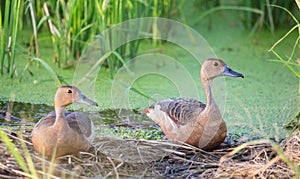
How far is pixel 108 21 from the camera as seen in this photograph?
494 cm

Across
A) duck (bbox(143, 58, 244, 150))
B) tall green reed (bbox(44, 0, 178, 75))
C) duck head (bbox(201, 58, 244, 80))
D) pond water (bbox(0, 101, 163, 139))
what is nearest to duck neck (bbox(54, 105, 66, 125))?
pond water (bbox(0, 101, 163, 139))

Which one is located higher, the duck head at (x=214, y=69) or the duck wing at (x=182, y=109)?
the duck head at (x=214, y=69)

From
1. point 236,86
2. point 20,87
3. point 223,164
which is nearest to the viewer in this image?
point 223,164

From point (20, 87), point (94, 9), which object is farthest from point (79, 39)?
point (20, 87)

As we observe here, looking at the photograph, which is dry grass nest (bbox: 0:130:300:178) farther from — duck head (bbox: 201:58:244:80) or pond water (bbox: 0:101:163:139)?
duck head (bbox: 201:58:244:80)

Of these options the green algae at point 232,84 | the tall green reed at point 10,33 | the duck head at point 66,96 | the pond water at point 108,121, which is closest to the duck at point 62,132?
the duck head at point 66,96

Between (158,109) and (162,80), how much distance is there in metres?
1.21

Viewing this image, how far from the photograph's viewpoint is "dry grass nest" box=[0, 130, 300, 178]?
3230mm

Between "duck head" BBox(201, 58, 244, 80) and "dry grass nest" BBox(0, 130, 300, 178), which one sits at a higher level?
"duck head" BBox(201, 58, 244, 80)

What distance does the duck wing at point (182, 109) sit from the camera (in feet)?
12.5

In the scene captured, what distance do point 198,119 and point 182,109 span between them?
138 mm

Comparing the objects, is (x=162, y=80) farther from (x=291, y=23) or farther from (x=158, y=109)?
(x=291, y=23)

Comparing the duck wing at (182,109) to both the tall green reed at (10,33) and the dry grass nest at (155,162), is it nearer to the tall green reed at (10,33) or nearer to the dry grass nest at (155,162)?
the dry grass nest at (155,162)

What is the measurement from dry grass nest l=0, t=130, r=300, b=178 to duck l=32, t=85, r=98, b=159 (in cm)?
6
